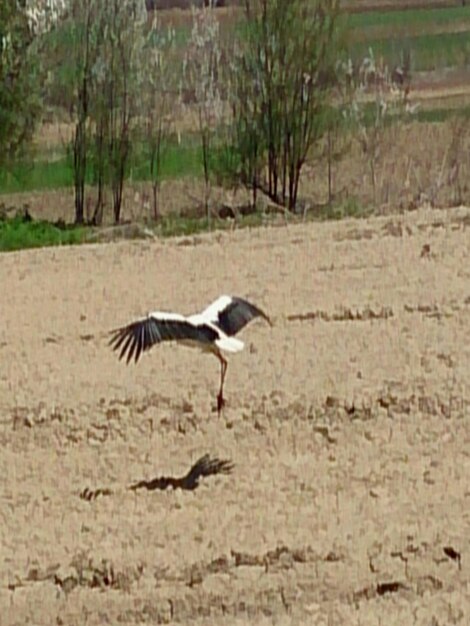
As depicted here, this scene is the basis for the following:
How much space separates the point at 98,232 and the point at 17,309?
499cm

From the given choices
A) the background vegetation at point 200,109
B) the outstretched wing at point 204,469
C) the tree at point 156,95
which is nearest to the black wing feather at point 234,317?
the outstretched wing at point 204,469

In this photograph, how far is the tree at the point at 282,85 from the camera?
2127 centimetres

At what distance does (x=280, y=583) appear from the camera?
507 cm

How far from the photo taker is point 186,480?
20.5ft

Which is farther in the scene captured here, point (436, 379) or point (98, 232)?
point (98, 232)

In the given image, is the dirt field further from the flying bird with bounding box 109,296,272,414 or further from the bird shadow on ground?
the flying bird with bounding box 109,296,272,414

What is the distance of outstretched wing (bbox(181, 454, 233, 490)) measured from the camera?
622 cm

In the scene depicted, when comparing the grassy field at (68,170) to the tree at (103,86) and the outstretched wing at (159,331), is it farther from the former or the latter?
the outstretched wing at (159,331)

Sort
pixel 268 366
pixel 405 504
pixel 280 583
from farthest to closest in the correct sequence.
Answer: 1. pixel 268 366
2. pixel 405 504
3. pixel 280 583

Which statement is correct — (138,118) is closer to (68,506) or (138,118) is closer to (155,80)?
(155,80)

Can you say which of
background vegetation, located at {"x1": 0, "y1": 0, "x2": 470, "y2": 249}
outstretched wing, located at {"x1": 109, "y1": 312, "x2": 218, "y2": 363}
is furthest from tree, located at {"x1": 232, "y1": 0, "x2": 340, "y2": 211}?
outstretched wing, located at {"x1": 109, "y1": 312, "x2": 218, "y2": 363}

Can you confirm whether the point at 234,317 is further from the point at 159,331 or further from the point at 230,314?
the point at 159,331

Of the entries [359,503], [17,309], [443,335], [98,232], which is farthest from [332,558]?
[98,232]

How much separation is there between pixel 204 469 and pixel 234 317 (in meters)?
0.81
